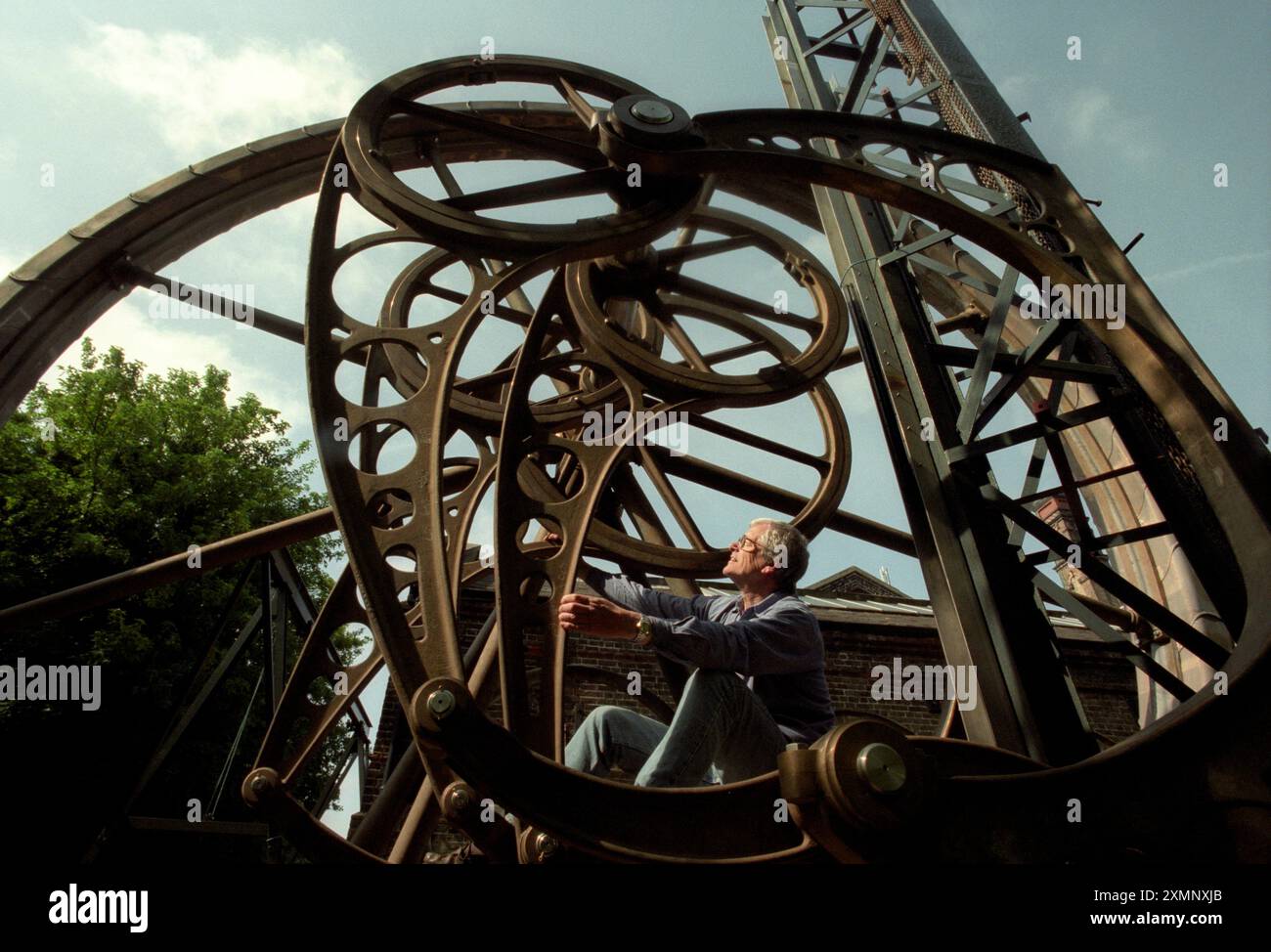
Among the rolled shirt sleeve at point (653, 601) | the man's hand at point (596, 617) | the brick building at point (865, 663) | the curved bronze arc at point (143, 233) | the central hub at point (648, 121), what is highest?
the curved bronze arc at point (143, 233)

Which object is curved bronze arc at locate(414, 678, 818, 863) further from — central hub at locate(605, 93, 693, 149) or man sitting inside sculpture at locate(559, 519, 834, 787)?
central hub at locate(605, 93, 693, 149)

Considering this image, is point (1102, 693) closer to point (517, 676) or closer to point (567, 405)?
point (567, 405)

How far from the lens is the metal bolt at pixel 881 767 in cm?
143

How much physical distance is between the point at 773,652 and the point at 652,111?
1817 millimetres

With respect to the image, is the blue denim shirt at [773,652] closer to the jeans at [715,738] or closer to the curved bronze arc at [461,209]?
the jeans at [715,738]

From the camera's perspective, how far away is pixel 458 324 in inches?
123

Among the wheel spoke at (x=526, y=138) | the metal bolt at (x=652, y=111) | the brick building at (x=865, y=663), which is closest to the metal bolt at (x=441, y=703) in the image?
the metal bolt at (x=652, y=111)

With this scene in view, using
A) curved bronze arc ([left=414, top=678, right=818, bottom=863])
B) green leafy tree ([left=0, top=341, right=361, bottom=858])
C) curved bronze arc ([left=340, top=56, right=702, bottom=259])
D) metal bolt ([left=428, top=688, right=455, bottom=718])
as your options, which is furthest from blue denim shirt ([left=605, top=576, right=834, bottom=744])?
green leafy tree ([left=0, top=341, right=361, bottom=858])

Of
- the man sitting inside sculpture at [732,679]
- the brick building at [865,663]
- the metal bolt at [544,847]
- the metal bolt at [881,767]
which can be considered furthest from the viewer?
the brick building at [865,663]

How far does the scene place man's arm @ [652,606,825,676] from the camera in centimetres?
219

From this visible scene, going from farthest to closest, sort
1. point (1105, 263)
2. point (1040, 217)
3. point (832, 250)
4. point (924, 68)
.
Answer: point (924, 68) < point (832, 250) < point (1040, 217) < point (1105, 263)

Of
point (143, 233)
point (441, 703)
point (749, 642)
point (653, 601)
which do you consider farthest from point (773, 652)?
point (143, 233)

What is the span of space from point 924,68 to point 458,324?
4.12 meters
